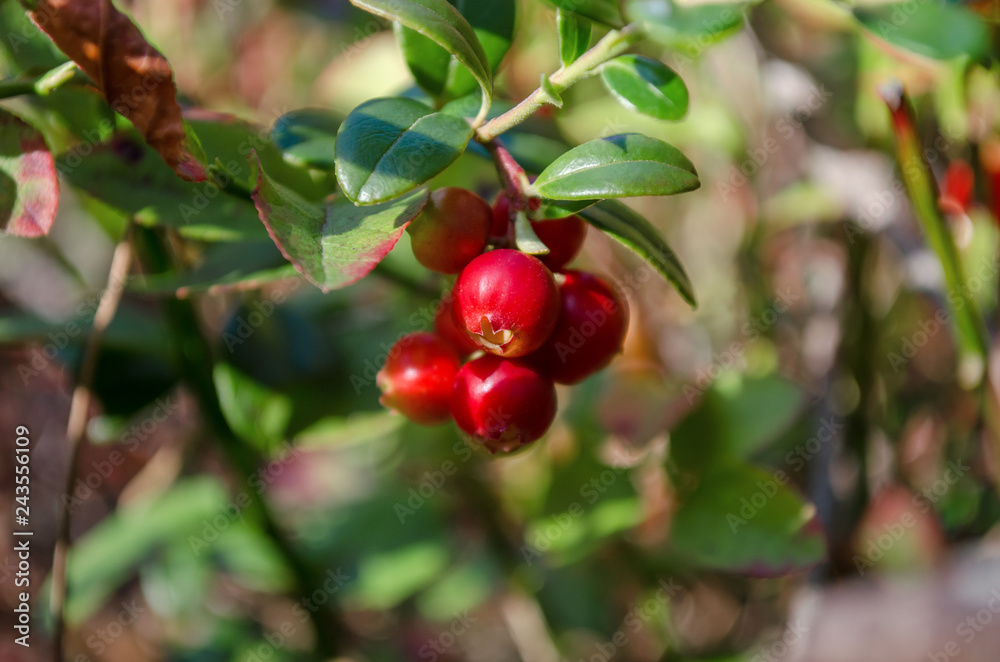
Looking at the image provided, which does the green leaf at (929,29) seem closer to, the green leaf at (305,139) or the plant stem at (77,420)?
the green leaf at (305,139)

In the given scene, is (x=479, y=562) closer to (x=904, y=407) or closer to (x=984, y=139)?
(x=904, y=407)

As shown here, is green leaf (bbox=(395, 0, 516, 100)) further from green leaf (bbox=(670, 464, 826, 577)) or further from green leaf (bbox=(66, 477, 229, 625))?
green leaf (bbox=(66, 477, 229, 625))

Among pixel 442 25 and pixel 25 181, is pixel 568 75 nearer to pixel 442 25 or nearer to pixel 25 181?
pixel 442 25

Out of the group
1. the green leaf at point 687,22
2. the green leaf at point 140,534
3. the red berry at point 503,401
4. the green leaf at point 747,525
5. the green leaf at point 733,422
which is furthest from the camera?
the green leaf at point 140,534

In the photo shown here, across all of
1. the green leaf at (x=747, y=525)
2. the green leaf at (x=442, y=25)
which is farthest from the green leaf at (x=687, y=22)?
the green leaf at (x=747, y=525)

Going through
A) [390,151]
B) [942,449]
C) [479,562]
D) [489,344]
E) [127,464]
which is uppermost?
[390,151]

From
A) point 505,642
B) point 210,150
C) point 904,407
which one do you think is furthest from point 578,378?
point 505,642
